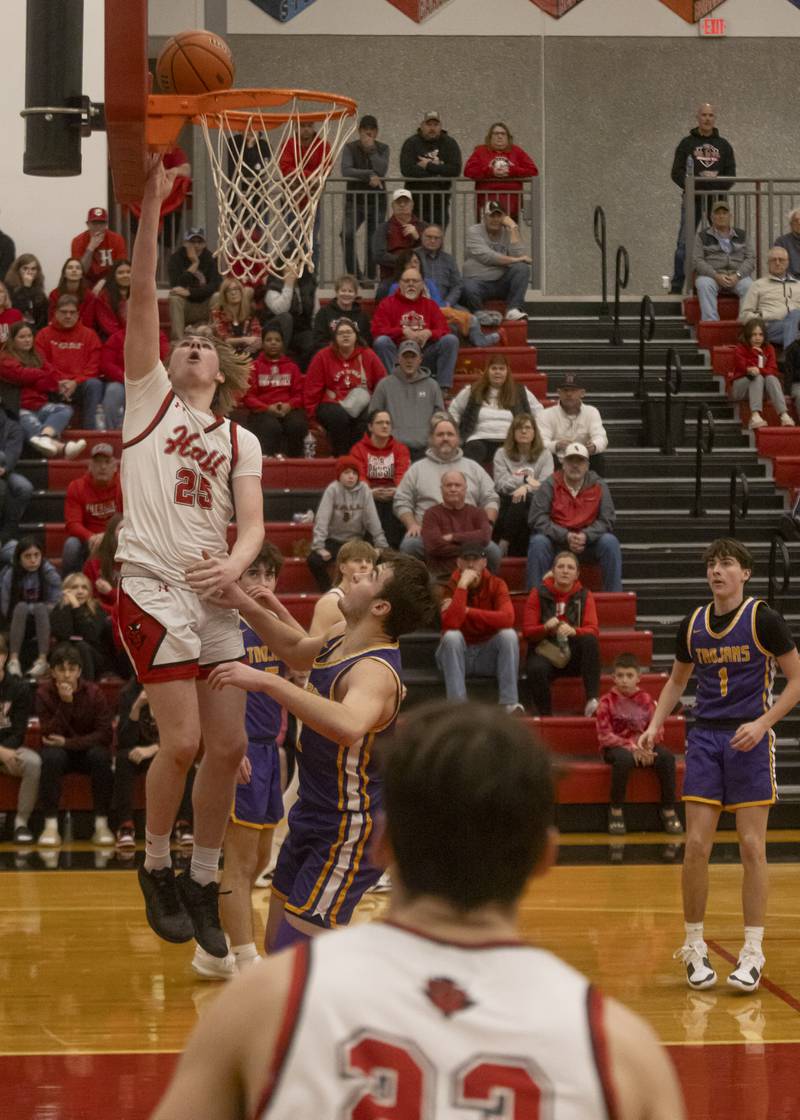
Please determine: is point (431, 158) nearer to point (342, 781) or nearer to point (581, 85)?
point (581, 85)

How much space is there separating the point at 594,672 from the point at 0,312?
5.99 m

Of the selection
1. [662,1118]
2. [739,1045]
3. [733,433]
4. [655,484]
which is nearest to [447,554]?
[655,484]

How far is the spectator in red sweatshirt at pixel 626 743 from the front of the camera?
10.3m

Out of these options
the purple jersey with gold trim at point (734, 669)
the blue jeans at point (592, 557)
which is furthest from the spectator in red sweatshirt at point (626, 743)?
the purple jersey with gold trim at point (734, 669)

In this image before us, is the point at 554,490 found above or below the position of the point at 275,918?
above

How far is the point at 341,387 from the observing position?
1330 centimetres

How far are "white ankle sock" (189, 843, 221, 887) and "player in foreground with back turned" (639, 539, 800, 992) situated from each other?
2135 millimetres

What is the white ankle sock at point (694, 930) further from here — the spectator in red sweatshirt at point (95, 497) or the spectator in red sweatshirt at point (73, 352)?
the spectator in red sweatshirt at point (73, 352)

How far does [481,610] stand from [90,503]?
3077 mm

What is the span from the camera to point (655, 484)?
14008mm

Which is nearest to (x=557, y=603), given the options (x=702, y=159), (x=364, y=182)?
(x=364, y=182)

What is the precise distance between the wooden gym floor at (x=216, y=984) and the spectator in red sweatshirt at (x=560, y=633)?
1253 millimetres

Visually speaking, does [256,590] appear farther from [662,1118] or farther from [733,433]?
[733,433]

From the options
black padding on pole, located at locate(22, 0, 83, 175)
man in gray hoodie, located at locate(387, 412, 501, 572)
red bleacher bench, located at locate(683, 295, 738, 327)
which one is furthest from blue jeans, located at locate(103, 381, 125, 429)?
black padding on pole, located at locate(22, 0, 83, 175)
